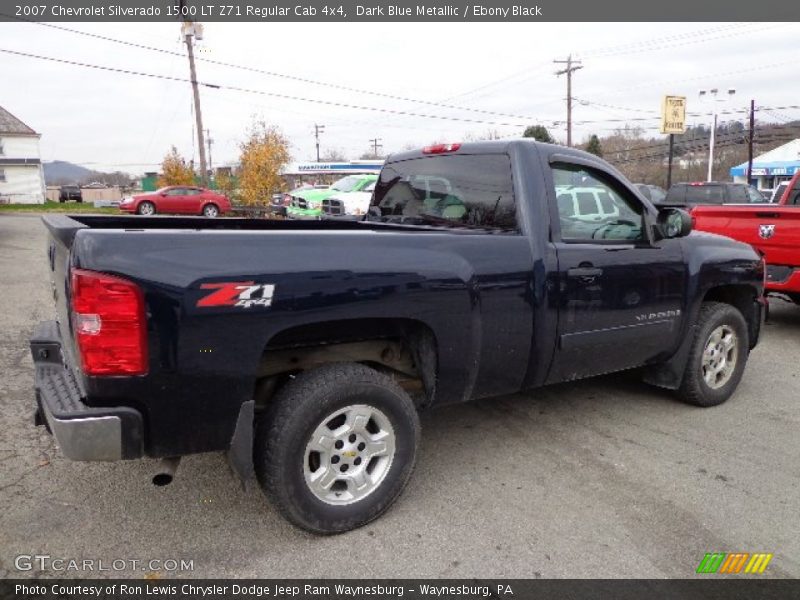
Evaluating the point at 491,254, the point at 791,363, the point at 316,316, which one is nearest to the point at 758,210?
the point at 791,363

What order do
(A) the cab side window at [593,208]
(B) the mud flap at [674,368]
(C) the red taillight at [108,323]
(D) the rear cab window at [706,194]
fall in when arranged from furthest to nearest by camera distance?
(D) the rear cab window at [706,194]
(B) the mud flap at [674,368]
(A) the cab side window at [593,208]
(C) the red taillight at [108,323]

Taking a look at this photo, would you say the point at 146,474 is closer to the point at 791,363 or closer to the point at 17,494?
the point at 17,494

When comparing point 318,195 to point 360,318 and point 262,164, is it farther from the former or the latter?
point 360,318

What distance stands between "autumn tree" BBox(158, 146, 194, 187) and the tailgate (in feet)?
115

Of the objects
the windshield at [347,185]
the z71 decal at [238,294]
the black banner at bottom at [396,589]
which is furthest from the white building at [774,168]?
Result: the z71 decal at [238,294]

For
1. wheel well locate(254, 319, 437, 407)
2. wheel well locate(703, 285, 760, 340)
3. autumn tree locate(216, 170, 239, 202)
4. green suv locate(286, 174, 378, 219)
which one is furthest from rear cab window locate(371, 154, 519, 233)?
autumn tree locate(216, 170, 239, 202)

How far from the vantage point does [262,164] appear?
26000mm

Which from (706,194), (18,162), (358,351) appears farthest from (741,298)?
(18,162)

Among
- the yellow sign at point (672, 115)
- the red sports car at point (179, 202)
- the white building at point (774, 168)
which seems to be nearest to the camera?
the red sports car at point (179, 202)

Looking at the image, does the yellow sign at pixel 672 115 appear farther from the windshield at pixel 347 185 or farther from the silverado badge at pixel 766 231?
the silverado badge at pixel 766 231

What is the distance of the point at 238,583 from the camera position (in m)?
2.49

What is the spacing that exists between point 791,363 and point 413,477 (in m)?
4.57

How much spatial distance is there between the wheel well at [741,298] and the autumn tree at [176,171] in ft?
120

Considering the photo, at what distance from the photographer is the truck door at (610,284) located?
3.49 m
